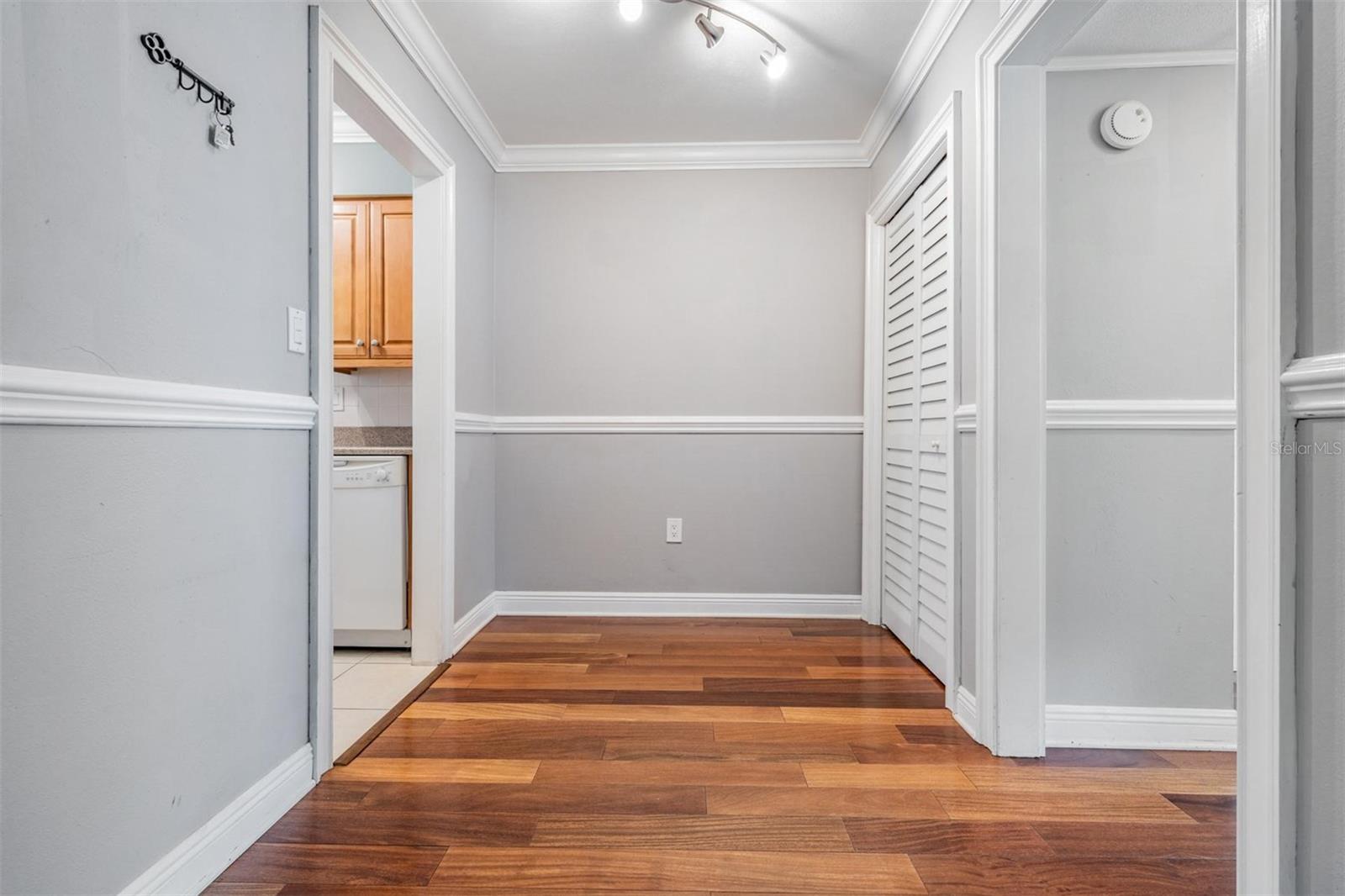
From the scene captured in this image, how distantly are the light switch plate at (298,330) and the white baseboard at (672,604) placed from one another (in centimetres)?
188

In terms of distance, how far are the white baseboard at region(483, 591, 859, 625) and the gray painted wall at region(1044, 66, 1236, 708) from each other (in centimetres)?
145

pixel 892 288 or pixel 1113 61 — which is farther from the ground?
pixel 1113 61

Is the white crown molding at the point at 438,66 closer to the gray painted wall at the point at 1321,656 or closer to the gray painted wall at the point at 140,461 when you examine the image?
the gray painted wall at the point at 140,461

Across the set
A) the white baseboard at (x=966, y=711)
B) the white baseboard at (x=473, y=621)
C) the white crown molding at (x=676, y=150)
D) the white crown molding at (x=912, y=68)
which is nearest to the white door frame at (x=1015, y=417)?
the white baseboard at (x=966, y=711)

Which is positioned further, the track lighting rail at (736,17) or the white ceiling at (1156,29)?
the track lighting rail at (736,17)

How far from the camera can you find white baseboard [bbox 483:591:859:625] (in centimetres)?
321

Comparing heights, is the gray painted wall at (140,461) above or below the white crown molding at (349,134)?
below

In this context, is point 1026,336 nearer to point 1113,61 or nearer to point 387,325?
point 1113,61

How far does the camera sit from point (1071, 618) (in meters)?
1.85

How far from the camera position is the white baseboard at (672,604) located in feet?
10.5

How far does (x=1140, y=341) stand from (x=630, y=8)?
176cm

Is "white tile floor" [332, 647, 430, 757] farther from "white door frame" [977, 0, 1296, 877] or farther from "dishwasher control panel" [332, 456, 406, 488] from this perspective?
"white door frame" [977, 0, 1296, 877]

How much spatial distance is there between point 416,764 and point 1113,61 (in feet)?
8.77

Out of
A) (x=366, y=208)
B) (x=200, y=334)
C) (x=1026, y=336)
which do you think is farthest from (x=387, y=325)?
(x=1026, y=336)
